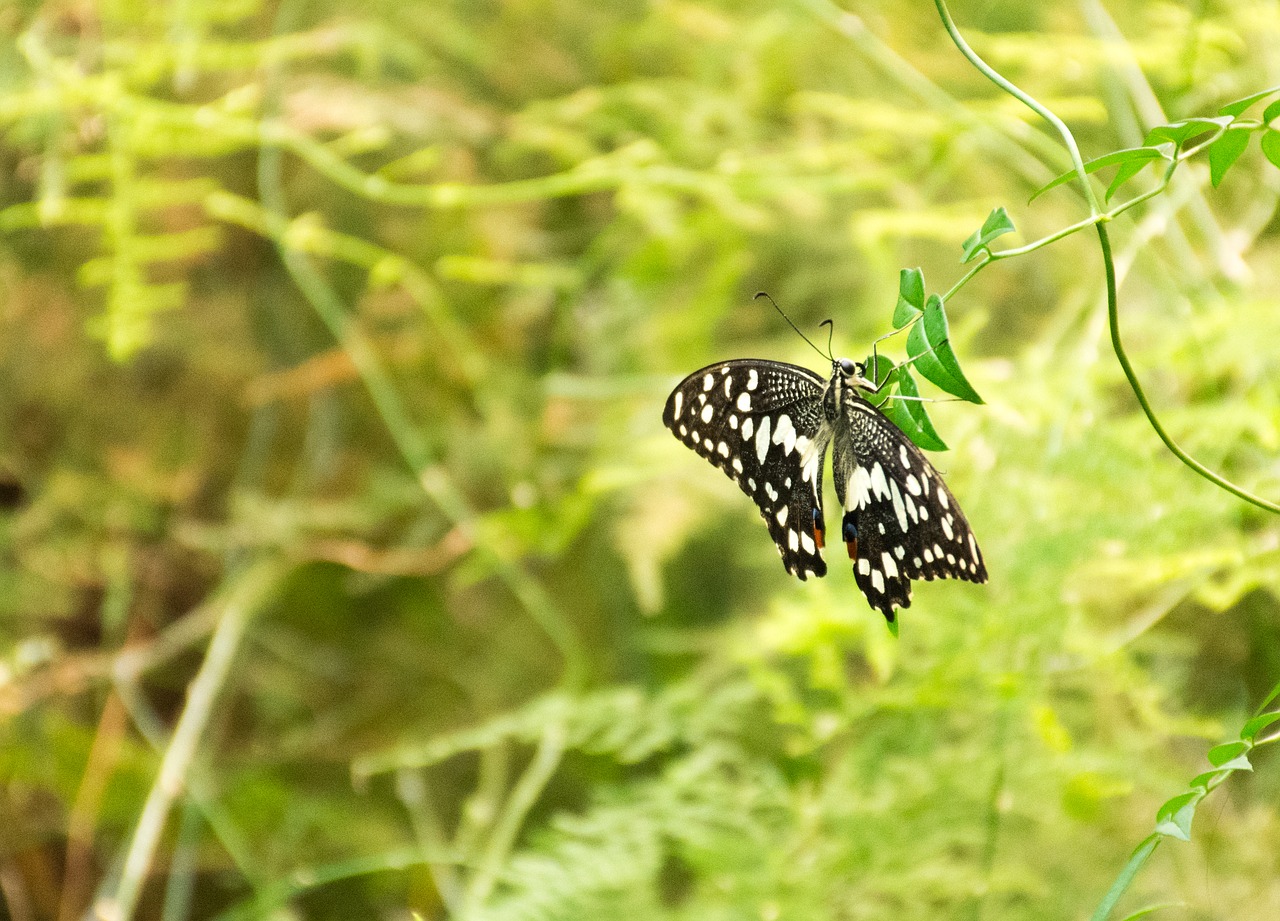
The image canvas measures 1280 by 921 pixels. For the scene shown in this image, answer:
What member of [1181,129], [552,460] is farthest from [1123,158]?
[552,460]

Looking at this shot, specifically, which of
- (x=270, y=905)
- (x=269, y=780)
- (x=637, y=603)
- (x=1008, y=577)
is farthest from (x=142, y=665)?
(x=1008, y=577)

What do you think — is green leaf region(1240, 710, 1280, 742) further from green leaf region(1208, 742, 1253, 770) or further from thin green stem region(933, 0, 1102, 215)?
thin green stem region(933, 0, 1102, 215)

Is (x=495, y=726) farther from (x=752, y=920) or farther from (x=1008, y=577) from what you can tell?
(x=1008, y=577)

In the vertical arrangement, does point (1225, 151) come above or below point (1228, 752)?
above

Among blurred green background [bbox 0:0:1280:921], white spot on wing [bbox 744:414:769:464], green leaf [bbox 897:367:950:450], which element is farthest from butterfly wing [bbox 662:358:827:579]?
blurred green background [bbox 0:0:1280:921]

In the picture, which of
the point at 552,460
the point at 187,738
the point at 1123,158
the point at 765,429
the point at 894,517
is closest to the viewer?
the point at 1123,158

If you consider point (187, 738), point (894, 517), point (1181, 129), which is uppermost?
point (1181, 129)

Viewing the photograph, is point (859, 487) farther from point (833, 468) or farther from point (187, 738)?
→ point (187, 738)

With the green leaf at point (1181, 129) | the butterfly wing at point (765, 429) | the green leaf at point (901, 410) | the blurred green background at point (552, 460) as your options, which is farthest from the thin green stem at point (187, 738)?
the green leaf at point (1181, 129)
